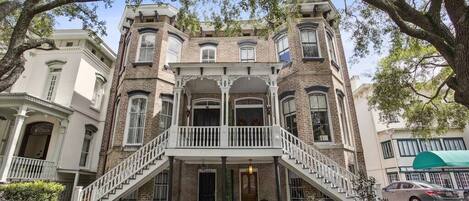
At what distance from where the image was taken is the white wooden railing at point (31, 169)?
1050 cm

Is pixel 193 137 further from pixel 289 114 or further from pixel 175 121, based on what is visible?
pixel 289 114

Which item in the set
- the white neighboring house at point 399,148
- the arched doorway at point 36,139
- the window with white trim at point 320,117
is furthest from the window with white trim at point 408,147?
the arched doorway at point 36,139

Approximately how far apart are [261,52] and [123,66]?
7.12 m

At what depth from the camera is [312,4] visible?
1270 cm

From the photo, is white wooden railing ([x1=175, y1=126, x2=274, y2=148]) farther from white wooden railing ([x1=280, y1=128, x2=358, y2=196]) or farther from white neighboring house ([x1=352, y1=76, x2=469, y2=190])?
white neighboring house ([x1=352, y1=76, x2=469, y2=190])

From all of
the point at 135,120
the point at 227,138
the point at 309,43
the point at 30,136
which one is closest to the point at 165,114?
the point at 135,120

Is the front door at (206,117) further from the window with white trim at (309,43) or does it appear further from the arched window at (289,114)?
the window with white trim at (309,43)

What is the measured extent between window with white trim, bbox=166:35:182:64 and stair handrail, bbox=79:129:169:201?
4623 millimetres

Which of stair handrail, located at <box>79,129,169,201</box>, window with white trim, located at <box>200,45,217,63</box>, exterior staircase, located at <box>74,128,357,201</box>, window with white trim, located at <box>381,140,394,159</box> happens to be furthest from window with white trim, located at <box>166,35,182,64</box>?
window with white trim, located at <box>381,140,394,159</box>

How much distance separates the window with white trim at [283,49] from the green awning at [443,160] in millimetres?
11491

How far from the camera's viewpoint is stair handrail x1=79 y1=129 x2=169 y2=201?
9133mm

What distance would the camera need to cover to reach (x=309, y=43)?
12445 mm

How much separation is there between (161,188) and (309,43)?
31.1 feet

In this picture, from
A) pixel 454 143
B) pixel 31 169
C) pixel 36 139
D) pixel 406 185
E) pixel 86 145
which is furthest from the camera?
pixel 454 143
